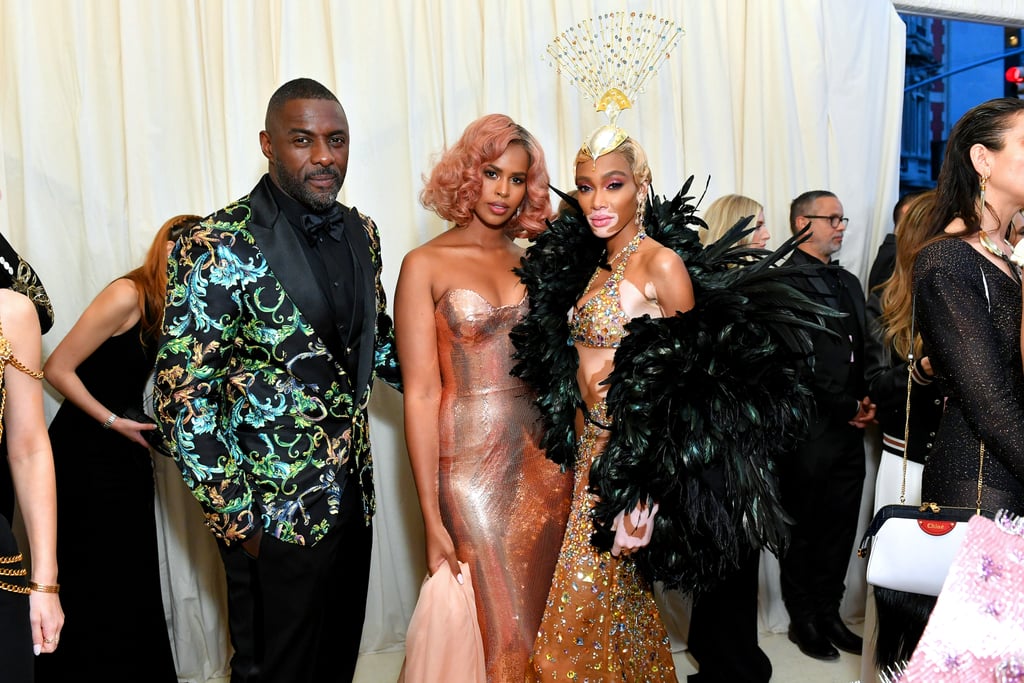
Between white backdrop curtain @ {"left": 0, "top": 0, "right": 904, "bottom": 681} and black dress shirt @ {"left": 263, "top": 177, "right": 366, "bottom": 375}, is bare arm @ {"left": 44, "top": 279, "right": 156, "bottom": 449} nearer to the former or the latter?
white backdrop curtain @ {"left": 0, "top": 0, "right": 904, "bottom": 681}

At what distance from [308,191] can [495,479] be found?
3.29 feet

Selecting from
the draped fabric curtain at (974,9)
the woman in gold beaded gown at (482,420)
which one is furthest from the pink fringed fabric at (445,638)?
the draped fabric curtain at (974,9)

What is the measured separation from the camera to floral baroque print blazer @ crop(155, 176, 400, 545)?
237 centimetres

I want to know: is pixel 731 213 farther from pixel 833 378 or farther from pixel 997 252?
pixel 997 252

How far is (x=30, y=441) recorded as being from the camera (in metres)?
1.85

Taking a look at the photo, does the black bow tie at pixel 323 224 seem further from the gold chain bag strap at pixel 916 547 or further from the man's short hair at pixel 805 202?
the man's short hair at pixel 805 202

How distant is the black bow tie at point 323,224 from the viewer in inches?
101

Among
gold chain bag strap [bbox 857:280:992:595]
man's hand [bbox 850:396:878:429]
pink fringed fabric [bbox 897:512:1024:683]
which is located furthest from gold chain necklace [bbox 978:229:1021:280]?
man's hand [bbox 850:396:878:429]

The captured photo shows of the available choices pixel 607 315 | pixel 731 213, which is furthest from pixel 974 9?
pixel 607 315

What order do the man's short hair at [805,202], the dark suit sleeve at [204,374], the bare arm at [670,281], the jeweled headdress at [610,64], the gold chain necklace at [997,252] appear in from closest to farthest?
the gold chain necklace at [997,252] < the dark suit sleeve at [204,374] < the bare arm at [670,281] < the jeweled headdress at [610,64] < the man's short hair at [805,202]

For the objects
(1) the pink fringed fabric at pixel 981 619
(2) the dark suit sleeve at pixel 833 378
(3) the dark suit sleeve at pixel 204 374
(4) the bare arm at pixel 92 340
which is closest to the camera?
(1) the pink fringed fabric at pixel 981 619

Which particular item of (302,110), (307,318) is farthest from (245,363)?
(302,110)

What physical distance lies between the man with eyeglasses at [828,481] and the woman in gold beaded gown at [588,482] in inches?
58.4

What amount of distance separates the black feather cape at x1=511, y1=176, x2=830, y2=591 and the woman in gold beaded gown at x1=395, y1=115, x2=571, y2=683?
1.17ft
